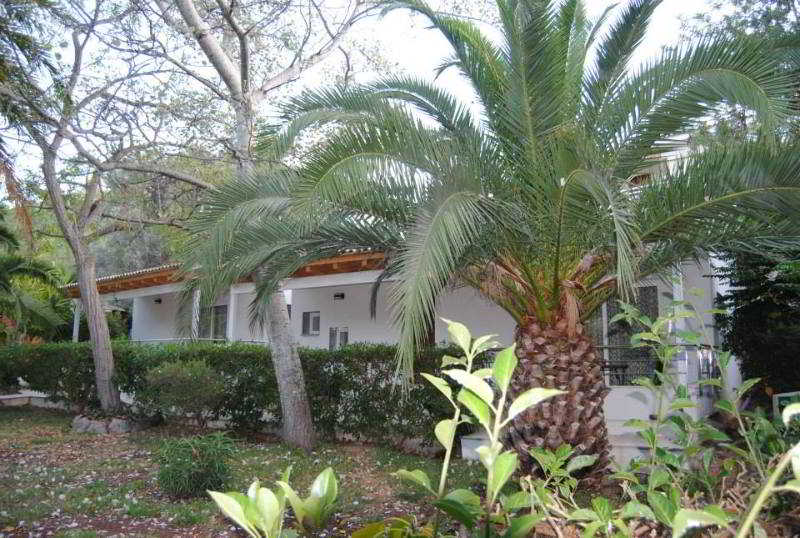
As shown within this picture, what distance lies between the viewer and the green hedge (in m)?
8.80

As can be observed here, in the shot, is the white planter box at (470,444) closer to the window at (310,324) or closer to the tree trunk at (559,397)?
the tree trunk at (559,397)

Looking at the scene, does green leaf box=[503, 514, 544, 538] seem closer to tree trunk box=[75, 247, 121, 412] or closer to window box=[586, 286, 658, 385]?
window box=[586, 286, 658, 385]

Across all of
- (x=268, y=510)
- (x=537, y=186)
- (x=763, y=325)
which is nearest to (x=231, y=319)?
(x=763, y=325)

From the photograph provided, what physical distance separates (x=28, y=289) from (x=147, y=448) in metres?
13.8

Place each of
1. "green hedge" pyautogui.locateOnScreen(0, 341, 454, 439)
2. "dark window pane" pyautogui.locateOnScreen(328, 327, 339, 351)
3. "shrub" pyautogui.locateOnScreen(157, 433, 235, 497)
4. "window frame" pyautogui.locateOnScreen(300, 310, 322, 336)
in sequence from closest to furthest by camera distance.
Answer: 1. "shrub" pyautogui.locateOnScreen(157, 433, 235, 497)
2. "green hedge" pyautogui.locateOnScreen(0, 341, 454, 439)
3. "dark window pane" pyautogui.locateOnScreen(328, 327, 339, 351)
4. "window frame" pyautogui.locateOnScreen(300, 310, 322, 336)

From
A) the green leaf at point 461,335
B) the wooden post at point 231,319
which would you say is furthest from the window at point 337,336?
the green leaf at point 461,335

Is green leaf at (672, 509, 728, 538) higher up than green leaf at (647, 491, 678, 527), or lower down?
higher up

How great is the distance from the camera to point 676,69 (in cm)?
527

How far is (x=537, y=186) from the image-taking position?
213 inches

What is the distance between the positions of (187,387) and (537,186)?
6707 millimetres

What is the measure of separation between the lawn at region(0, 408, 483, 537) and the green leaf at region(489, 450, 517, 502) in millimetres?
3134

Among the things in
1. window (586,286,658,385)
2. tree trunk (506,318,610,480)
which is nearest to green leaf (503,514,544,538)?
tree trunk (506,318,610,480)

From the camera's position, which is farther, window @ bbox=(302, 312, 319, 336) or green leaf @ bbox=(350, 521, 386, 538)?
window @ bbox=(302, 312, 319, 336)

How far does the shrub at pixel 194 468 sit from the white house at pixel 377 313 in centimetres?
147
